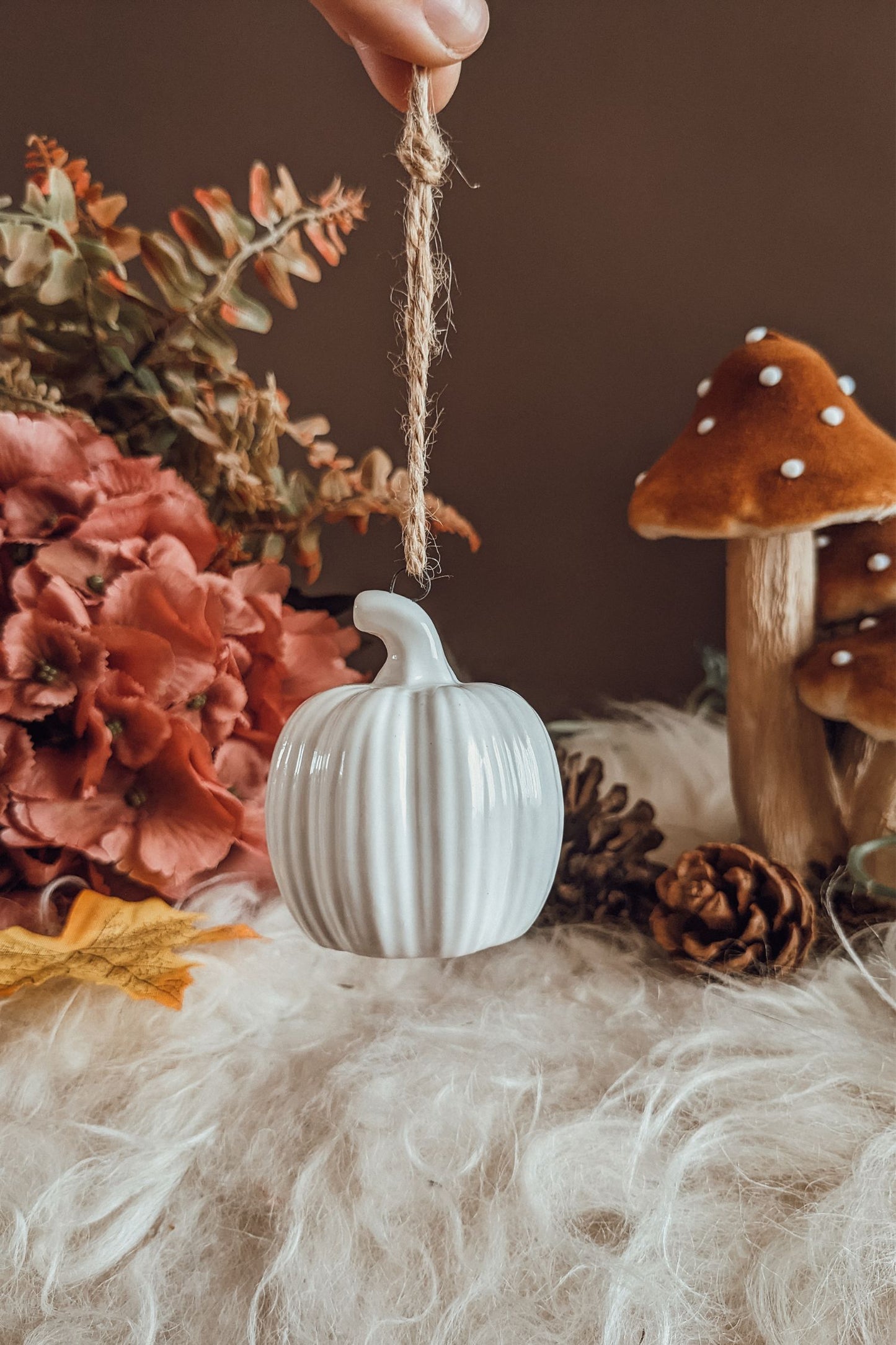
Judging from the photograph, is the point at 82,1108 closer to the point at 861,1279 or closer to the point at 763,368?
the point at 861,1279

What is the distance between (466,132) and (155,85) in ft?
0.92

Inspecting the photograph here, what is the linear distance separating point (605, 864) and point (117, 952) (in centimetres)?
29

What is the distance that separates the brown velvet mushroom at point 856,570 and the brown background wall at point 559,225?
294 mm

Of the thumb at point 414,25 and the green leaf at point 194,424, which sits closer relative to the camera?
the thumb at point 414,25

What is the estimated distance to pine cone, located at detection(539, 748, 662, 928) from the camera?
582mm

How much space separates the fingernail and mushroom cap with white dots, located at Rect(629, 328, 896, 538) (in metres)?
0.27

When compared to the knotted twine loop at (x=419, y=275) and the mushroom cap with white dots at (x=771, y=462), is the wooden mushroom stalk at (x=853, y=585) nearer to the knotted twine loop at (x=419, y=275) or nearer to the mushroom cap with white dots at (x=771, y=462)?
the mushroom cap with white dots at (x=771, y=462)

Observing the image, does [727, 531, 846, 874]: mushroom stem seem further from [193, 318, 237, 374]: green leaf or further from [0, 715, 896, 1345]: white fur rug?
[193, 318, 237, 374]: green leaf

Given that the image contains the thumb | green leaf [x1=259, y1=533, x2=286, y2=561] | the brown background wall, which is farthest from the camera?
the brown background wall

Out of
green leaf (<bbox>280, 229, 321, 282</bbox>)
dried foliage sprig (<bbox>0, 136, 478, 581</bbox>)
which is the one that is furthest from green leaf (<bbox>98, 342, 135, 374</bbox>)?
green leaf (<bbox>280, 229, 321, 282</bbox>)

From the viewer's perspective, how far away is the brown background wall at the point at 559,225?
82cm

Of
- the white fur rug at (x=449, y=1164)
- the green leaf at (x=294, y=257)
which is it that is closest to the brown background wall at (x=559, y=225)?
the green leaf at (x=294, y=257)

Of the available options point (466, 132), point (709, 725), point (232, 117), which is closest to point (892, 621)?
point (709, 725)

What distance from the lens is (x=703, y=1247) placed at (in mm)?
328
